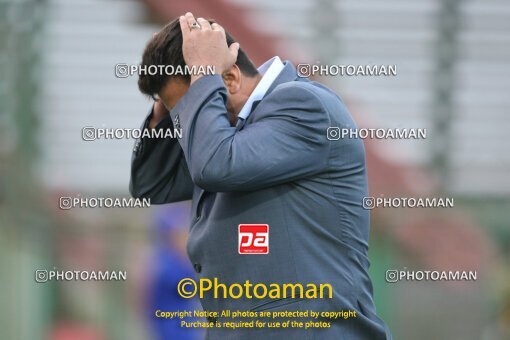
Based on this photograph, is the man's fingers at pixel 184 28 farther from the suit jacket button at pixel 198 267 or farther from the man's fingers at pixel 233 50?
the suit jacket button at pixel 198 267

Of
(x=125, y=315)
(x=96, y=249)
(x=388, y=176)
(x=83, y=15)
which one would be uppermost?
(x=83, y=15)

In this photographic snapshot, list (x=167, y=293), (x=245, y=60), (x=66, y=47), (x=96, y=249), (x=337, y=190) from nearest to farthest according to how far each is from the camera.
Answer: (x=337, y=190), (x=245, y=60), (x=167, y=293), (x=96, y=249), (x=66, y=47)

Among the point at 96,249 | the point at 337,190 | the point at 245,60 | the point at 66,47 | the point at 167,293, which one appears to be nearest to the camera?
the point at 337,190

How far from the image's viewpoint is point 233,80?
1.78 meters

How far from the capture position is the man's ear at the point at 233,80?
1771 mm

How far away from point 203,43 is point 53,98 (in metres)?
2.44

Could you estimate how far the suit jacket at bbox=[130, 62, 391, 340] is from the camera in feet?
→ 5.22

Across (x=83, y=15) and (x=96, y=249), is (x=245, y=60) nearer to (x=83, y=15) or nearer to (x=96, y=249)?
(x=96, y=249)

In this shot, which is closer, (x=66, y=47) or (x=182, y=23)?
(x=182, y=23)

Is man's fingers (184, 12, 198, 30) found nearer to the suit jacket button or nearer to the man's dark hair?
the man's dark hair

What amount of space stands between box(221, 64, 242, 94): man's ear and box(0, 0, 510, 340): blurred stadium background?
188cm

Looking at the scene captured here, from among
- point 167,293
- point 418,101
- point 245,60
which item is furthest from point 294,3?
point 245,60

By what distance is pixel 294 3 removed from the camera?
4.25 metres

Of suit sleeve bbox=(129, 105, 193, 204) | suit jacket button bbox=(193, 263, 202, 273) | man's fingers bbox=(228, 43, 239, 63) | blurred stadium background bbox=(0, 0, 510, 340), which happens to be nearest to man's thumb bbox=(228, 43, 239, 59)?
man's fingers bbox=(228, 43, 239, 63)
